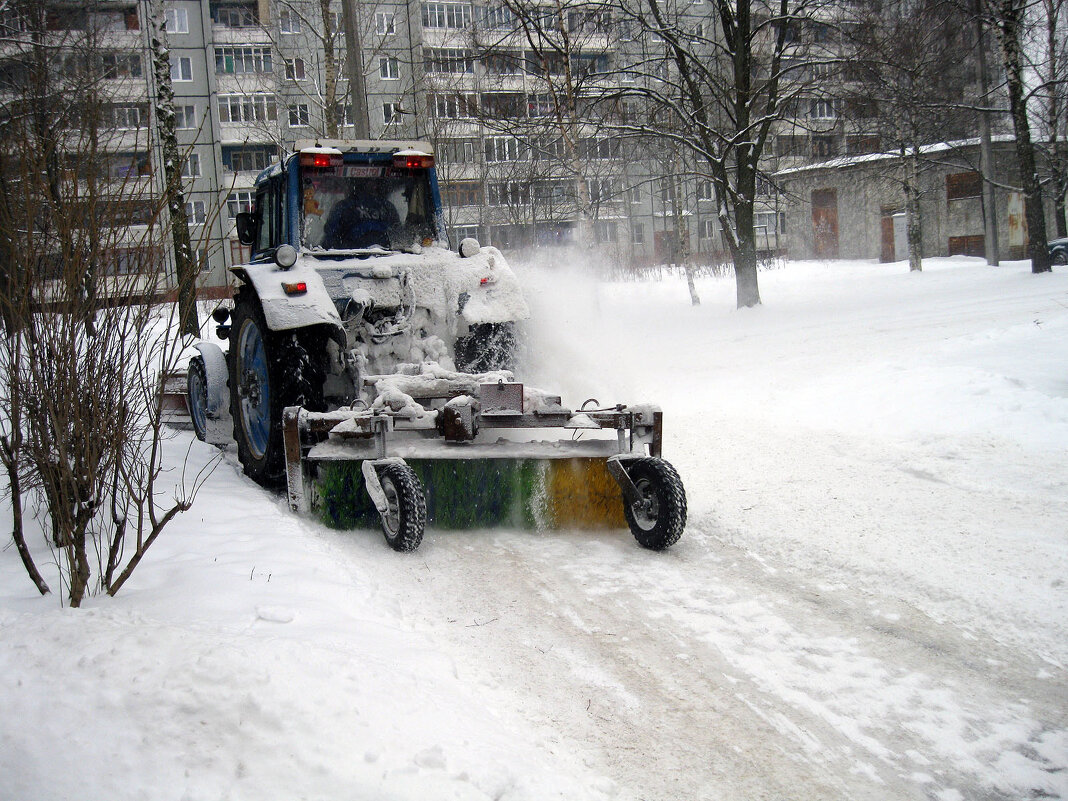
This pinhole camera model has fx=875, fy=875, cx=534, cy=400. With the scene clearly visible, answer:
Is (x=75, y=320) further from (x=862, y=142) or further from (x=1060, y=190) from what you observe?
(x=1060, y=190)

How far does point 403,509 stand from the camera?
16.1 feet

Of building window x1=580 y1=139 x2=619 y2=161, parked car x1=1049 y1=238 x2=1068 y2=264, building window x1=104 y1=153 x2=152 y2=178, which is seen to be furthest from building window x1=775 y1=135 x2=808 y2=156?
building window x1=104 y1=153 x2=152 y2=178

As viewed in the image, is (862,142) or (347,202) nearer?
(347,202)

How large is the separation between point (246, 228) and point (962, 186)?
109 ft

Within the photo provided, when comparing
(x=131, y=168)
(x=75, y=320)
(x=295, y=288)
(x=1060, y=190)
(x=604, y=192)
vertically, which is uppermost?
(x=1060, y=190)

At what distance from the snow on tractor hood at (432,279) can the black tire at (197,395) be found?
60.8 inches

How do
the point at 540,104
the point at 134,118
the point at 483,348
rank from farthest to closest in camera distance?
the point at 540,104
the point at 483,348
the point at 134,118

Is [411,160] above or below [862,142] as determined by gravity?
below

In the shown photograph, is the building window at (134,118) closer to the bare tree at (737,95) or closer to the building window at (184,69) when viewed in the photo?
the bare tree at (737,95)

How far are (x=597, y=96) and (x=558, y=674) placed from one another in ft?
46.4

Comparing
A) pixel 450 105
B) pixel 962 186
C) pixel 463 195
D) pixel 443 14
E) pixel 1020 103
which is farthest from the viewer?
pixel 463 195

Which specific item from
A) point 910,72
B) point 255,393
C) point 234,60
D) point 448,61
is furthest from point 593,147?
point 234,60

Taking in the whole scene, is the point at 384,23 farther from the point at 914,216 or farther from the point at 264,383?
the point at 264,383

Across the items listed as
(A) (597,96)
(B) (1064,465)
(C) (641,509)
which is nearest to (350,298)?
(C) (641,509)
